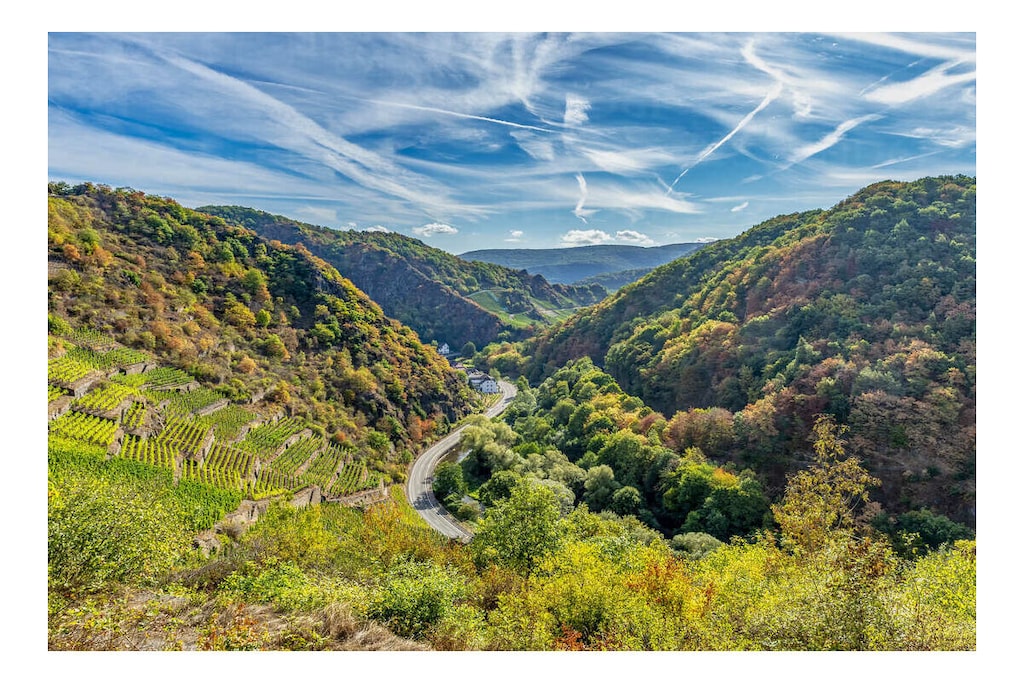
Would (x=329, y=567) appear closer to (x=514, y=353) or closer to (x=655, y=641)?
(x=655, y=641)

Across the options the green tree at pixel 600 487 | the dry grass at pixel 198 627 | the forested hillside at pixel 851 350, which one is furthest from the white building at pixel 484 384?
the dry grass at pixel 198 627

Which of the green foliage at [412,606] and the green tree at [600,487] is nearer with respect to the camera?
the green foliage at [412,606]

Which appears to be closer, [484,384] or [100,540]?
[100,540]

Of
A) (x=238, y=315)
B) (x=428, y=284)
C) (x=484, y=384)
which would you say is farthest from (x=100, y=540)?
(x=428, y=284)

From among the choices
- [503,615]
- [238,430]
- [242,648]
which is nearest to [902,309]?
[503,615]

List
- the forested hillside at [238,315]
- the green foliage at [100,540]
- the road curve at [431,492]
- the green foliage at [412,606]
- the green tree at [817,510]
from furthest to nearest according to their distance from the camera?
the road curve at [431,492] → the forested hillside at [238,315] → the green tree at [817,510] → the green foliage at [412,606] → the green foliage at [100,540]

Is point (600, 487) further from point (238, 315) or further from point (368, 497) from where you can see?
point (238, 315)

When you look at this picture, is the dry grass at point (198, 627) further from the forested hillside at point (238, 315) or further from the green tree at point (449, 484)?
the green tree at point (449, 484)
